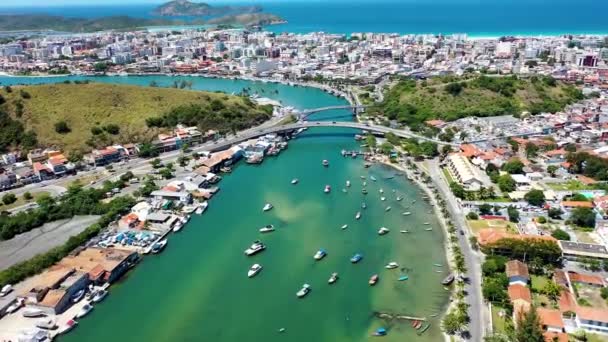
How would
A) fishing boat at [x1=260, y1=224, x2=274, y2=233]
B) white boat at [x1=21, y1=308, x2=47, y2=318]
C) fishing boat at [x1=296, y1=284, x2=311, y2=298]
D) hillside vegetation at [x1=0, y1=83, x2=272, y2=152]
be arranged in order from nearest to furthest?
white boat at [x1=21, y1=308, x2=47, y2=318] < fishing boat at [x1=296, y1=284, x2=311, y2=298] < fishing boat at [x1=260, y1=224, x2=274, y2=233] < hillside vegetation at [x1=0, y1=83, x2=272, y2=152]

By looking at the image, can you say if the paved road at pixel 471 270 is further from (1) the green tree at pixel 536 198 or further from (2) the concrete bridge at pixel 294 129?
(2) the concrete bridge at pixel 294 129

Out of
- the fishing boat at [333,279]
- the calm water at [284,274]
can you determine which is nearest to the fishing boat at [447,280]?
the calm water at [284,274]

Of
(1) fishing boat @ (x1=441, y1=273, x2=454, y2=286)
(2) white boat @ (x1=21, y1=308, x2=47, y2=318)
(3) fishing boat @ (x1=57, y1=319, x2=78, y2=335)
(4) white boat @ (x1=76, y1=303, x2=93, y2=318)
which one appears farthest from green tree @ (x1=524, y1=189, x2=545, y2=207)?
(2) white boat @ (x1=21, y1=308, x2=47, y2=318)

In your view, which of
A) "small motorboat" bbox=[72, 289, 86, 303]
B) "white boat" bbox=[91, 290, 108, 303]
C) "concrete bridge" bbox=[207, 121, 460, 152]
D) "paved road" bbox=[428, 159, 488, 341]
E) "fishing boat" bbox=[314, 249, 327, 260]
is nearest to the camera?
"paved road" bbox=[428, 159, 488, 341]

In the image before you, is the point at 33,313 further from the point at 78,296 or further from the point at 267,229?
the point at 267,229

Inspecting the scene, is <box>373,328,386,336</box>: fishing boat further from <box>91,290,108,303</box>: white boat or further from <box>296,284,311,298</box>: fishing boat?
<box>91,290,108,303</box>: white boat

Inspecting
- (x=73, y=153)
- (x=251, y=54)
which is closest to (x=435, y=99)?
(x=73, y=153)
